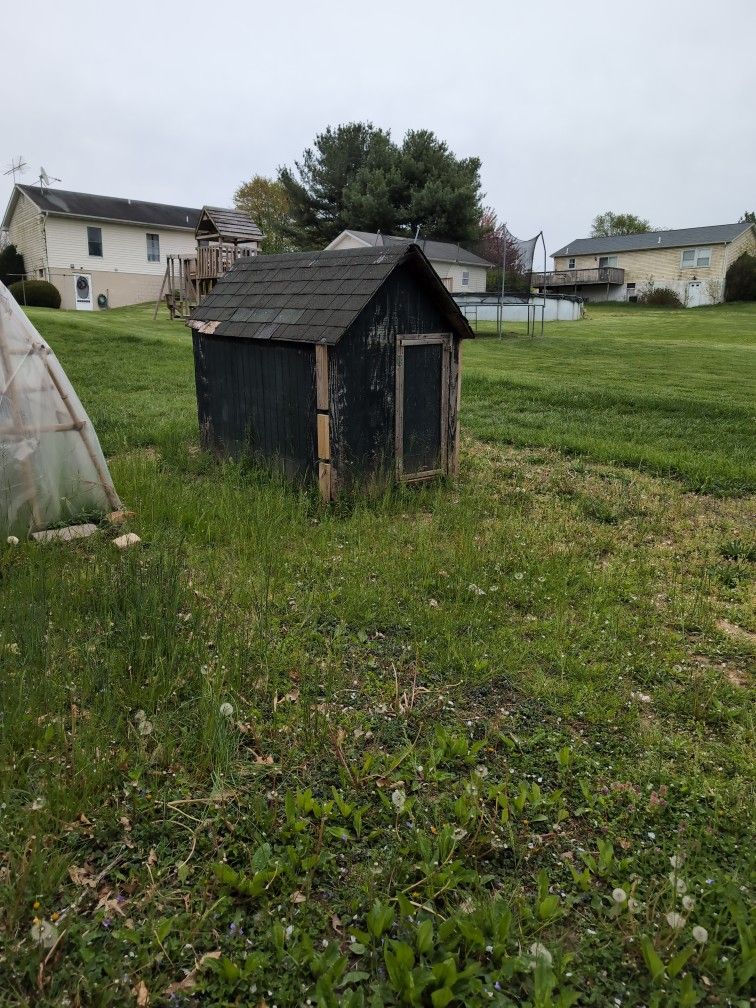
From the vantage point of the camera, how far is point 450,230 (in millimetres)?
43062

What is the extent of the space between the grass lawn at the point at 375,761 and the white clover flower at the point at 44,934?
0.01 m

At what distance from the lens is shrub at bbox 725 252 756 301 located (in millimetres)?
45172

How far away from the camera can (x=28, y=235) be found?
36.4 metres

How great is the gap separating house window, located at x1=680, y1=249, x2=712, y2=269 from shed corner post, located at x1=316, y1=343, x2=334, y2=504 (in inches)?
1883

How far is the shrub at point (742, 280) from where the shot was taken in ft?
148

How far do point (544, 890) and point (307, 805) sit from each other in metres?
0.95

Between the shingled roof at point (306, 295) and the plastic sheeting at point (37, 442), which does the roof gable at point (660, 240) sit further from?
the plastic sheeting at point (37, 442)

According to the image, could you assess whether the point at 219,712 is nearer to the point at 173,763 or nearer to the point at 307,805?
the point at 173,763

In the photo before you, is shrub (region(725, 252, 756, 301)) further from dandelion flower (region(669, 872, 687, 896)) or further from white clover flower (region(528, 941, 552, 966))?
white clover flower (region(528, 941, 552, 966))

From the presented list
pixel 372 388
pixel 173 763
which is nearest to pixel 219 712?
pixel 173 763

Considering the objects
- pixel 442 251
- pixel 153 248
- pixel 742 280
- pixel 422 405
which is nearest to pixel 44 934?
pixel 422 405

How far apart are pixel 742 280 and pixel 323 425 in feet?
152

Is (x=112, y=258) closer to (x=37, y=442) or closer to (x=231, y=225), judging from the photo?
(x=231, y=225)

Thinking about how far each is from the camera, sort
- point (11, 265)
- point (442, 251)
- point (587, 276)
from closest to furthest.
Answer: point (11, 265) → point (442, 251) → point (587, 276)
